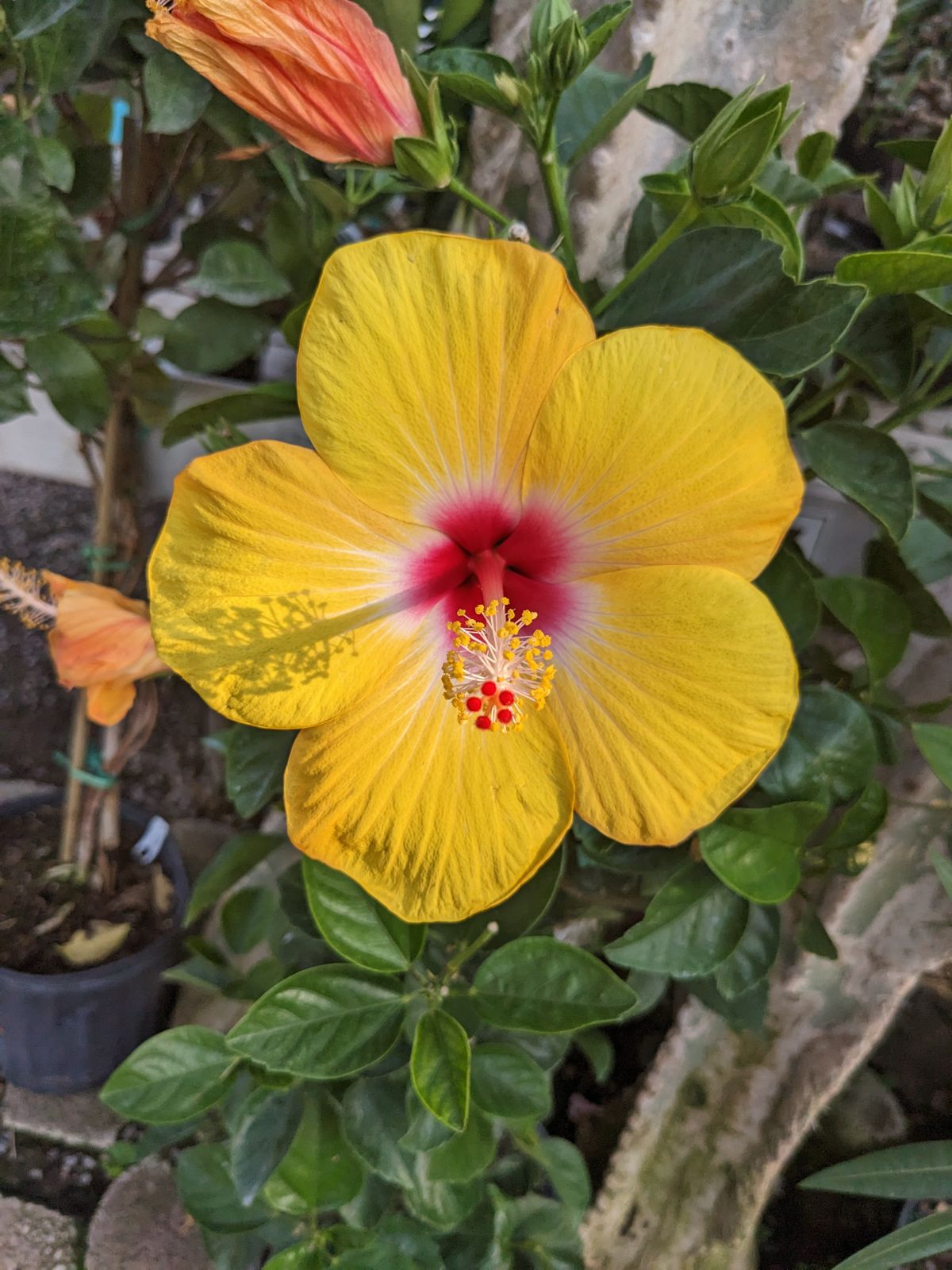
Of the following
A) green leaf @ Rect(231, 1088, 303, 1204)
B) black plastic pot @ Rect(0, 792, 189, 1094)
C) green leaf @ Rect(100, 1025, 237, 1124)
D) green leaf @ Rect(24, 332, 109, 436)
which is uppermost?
green leaf @ Rect(24, 332, 109, 436)

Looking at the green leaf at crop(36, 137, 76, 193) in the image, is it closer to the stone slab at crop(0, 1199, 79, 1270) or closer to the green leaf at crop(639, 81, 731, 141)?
the green leaf at crop(639, 81, 731, 141)

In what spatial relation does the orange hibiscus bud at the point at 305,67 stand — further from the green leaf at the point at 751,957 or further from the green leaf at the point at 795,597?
the green leaf at the point at 751,957

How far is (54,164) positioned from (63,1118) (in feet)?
4.77

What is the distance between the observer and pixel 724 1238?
3.62 ft

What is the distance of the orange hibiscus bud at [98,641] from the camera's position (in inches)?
37.5

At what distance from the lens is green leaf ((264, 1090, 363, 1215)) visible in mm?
771

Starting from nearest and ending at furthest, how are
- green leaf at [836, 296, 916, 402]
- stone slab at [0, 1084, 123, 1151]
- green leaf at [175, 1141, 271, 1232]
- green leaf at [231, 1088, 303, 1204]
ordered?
green leaf at [836, 296, 916, 402] < green leaf at [231, 1088, 303, 1204] < green leaf at [175, 1141, 271, 1232] < stone slab at [0, 1084, 123, 1151]

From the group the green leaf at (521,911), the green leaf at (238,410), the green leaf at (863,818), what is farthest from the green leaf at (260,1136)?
the green leaf at (863,818)

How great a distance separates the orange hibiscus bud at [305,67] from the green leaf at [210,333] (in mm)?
350

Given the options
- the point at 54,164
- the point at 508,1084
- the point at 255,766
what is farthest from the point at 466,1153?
the point at 54,164

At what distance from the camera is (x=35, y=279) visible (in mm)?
731

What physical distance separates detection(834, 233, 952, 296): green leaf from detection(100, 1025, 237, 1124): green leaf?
0.86 meters

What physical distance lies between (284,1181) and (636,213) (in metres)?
0.98

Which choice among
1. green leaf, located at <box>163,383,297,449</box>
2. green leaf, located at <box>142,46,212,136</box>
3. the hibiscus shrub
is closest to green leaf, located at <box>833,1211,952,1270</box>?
the hibiscus shrub
